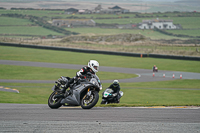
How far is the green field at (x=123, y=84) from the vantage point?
23.0m

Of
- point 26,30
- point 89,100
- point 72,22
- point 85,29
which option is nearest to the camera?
point 89,100

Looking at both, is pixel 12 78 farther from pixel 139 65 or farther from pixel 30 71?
pixel 139 65

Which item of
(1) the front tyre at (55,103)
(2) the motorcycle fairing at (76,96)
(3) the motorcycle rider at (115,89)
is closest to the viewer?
(2) the motorcycle fairing at (76,96)

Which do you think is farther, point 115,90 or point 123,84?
point 123,84

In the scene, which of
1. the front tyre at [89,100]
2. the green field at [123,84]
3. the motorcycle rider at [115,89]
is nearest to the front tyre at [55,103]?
the front tyre at [89,100]

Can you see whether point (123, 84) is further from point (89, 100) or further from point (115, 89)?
point (89, 100)

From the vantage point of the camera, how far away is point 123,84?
3381 cm

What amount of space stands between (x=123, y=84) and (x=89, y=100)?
2202cm

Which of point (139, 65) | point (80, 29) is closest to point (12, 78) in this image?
point (139, 65)

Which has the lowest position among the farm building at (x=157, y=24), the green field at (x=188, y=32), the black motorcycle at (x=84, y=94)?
the green field at (x=188, y=32)

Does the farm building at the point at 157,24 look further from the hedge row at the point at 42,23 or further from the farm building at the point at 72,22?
the hedge row at the point at 42,23

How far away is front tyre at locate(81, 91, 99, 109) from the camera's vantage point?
1184 centimetres

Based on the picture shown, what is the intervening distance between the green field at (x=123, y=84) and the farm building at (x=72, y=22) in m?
51.9

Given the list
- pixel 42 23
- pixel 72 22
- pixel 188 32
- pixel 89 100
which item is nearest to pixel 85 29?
pixel 72 22
